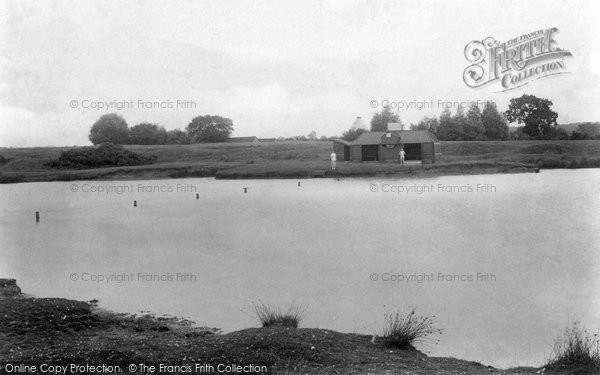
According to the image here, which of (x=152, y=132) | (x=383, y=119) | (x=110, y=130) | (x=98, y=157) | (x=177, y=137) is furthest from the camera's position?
(x=383, y=119)

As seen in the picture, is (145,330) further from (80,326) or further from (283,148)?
(283,148)

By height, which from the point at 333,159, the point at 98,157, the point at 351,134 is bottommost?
the point at 333,159

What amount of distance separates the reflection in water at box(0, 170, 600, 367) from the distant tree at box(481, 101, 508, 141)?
8.70ft

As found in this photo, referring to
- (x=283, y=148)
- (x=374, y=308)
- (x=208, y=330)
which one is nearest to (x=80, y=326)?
(x=208, y=330)

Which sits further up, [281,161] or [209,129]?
→ [209,129]

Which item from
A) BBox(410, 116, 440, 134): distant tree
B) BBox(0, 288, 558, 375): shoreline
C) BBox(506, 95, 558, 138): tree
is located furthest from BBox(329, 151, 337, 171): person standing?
BBox(0, 288, 558, 375): shoreline

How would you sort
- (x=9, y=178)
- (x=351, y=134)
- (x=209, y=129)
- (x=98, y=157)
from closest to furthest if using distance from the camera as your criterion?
(x=9, y=178) → (x=98, y=157) → (x=209, y=129) → (x=351, y=134)

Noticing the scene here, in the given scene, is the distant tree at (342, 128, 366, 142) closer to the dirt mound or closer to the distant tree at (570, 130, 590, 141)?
the dirt mound

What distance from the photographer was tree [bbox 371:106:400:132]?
89.0ft

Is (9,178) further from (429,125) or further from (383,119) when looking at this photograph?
(429,125)

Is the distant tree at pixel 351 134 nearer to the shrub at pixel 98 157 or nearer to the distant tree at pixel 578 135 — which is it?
the distant tree at pixel 578 135

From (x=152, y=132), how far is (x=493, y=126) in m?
18.4

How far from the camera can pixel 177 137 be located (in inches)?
1102

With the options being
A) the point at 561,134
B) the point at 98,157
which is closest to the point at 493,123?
the point at 561,134
